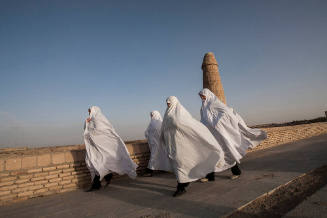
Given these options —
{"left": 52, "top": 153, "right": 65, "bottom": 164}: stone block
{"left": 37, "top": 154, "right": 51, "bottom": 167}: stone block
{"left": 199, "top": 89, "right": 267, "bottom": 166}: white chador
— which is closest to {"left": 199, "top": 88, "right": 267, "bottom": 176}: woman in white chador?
{"left": 199, "top": 89, "right": 267, "bottom": 166}: white chador

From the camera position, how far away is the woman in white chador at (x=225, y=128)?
13.0ft

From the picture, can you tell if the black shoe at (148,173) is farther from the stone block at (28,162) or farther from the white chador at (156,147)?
the stone block at (28,162)

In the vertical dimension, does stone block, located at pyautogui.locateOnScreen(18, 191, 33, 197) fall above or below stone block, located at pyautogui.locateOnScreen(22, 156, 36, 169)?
below

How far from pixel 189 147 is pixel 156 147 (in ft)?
6.59

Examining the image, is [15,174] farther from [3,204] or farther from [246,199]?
[246,199]

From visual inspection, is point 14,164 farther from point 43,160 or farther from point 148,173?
point 148,173

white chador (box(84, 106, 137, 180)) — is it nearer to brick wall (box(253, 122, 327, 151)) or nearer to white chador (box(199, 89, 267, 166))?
white chador (box(199, 89, 267, 166))

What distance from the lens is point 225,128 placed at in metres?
4.29

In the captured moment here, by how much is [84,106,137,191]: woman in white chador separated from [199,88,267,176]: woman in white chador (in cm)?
185

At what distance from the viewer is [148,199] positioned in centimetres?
309

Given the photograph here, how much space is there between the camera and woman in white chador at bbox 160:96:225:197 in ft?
10.8

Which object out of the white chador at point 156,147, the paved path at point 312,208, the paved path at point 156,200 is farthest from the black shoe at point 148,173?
the paved path at point 312,208

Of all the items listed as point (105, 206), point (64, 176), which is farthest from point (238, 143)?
point (64, 176)

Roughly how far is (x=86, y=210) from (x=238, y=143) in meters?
3.00
